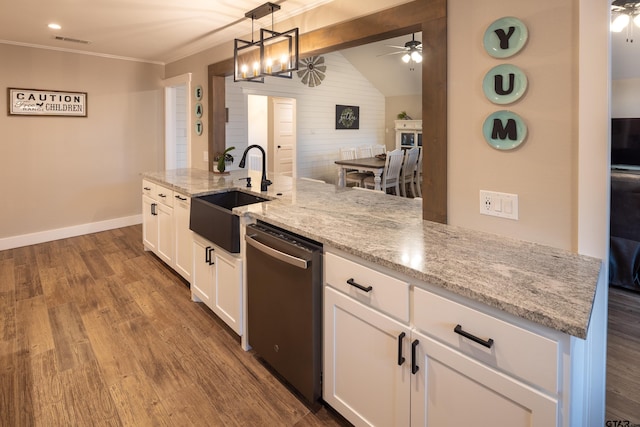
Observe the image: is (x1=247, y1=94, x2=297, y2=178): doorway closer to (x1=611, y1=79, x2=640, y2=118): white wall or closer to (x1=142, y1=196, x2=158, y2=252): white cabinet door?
(x1=142, y1=196, x2=158, y2=252): white cabinet door

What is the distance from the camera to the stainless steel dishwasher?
1.79m

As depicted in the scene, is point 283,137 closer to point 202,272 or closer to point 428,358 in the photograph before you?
point 202,272

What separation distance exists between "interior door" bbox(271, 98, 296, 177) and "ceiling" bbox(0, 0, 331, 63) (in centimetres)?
294

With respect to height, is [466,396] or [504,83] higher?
[504,83]

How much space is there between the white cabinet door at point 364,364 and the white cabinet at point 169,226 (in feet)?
5.60

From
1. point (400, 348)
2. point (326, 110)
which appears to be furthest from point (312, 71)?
point (400, 348)

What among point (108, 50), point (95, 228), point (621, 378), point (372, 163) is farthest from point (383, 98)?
point (621, 378)

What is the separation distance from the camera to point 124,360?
2320 mm

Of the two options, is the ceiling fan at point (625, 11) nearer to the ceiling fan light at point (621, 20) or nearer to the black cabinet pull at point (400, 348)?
the ceiling fan light at point (621, 20)

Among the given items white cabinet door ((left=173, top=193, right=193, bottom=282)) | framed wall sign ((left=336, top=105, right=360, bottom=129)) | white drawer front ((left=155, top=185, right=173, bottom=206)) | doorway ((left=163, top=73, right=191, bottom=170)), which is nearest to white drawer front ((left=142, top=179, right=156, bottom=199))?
white drawer front ((left=155, top=185, right=173, bottom=206))

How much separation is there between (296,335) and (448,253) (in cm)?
87

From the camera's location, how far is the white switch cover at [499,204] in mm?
1765

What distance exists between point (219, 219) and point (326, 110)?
5764 mm

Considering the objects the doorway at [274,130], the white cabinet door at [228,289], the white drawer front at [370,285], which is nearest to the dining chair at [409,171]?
the doorway at [274,130]
